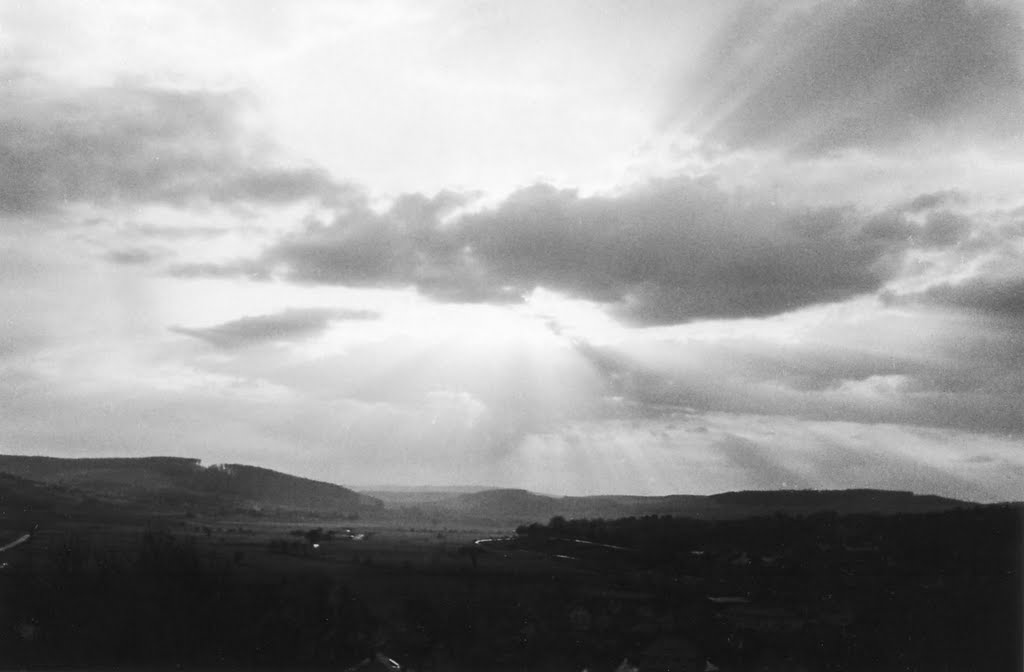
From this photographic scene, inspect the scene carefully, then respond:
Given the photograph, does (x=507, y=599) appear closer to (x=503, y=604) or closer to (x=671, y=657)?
(x=503, y=604)

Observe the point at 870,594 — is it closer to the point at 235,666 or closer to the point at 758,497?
the point at 235,666

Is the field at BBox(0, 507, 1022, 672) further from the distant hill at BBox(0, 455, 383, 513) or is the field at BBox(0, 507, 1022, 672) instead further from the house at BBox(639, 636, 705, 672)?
the distant hill at BBox(0, 455, 383, 513)

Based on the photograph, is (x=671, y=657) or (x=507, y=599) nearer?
(x=671, y=657)

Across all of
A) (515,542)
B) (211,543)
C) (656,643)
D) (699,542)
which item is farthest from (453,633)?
(515,542)

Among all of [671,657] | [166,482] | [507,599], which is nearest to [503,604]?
[507,599]

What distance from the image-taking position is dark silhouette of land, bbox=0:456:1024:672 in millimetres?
33594

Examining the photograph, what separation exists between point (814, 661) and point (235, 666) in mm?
25486

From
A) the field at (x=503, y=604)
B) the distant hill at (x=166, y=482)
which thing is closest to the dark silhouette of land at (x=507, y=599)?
the field at (x=503, y=604)

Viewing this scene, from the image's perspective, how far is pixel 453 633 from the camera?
39.2m

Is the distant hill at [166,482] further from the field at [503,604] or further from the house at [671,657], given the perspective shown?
the house at [671,657]

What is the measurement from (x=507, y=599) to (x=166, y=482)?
8918cm

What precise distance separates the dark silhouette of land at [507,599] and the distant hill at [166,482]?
97.3 feet

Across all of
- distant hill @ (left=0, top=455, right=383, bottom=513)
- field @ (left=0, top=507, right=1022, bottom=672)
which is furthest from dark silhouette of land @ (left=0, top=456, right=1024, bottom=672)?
Result: distant hill @ (left=0, top=455, right=383, bottom=513)

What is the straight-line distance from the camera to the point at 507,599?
4691cm
